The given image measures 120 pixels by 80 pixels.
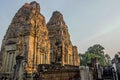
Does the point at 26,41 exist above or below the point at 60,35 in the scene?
below

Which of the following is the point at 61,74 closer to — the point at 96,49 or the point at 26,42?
the point at 26,42

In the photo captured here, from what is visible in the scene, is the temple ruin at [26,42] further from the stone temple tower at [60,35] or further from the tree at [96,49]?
the tree at [96,49]

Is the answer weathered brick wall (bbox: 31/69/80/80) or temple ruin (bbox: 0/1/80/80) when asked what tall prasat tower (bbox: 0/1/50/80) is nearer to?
temple ruin (bbox: 0/1/80/80)

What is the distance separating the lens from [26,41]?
16594mm

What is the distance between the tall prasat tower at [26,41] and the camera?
52.6ft

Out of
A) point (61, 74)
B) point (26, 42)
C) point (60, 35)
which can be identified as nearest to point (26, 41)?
point (26, 42)

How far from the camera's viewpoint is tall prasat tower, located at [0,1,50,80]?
52.6ft

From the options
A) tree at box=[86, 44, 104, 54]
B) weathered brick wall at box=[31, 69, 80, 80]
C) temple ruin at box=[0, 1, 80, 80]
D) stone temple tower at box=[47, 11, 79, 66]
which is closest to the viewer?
weathered brick wall at box=[31, 69, 80, 80]

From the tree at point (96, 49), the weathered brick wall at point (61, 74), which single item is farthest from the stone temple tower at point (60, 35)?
the tree at point (96, 49)

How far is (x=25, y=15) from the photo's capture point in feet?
60.7

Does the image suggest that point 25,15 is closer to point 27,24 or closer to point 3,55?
point 27,24

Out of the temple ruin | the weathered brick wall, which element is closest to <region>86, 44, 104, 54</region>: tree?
the temple ruin

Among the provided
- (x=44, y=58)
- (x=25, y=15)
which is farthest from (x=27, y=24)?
(x=44, y=58)

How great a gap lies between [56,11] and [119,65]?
1929 cm
